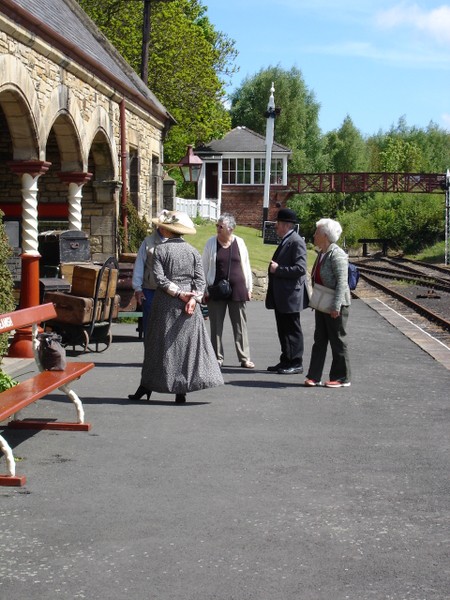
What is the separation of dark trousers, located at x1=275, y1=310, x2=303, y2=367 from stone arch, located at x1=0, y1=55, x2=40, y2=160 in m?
4.71

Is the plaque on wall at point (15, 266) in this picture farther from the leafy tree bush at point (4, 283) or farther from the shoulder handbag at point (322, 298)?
the shoulder handbag at point (322, 298)

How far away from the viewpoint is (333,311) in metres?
9.93

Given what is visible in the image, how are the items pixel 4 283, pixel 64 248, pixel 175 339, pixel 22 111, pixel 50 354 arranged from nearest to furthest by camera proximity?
pixel 50 354
pixel 175 339
pixel 4 283
pixel 22 111
pixel 64 248

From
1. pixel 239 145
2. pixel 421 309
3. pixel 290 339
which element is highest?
pixel 239 145

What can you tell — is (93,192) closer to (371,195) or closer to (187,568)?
(187,568)

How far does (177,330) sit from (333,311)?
178 centimetres

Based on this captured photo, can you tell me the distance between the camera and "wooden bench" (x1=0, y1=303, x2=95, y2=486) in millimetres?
6137

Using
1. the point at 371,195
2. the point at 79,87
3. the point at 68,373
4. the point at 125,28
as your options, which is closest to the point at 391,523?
the point at 68,373

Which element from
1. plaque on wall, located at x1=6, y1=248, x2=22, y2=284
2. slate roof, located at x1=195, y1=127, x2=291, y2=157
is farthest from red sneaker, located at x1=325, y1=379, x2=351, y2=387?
slate roof, located at x1=195, y1=127, x2=291, y2=157

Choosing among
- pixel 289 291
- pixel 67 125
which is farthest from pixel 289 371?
pixel 67 125

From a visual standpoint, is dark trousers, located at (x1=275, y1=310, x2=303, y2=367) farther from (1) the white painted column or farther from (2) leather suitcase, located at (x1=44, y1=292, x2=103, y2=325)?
(1) the white painted column

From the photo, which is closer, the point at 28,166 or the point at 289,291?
the point at 289,291

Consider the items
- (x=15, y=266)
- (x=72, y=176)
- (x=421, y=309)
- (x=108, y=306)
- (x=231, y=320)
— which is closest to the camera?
(x=231, y=320)

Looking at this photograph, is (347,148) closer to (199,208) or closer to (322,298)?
(199,208)
